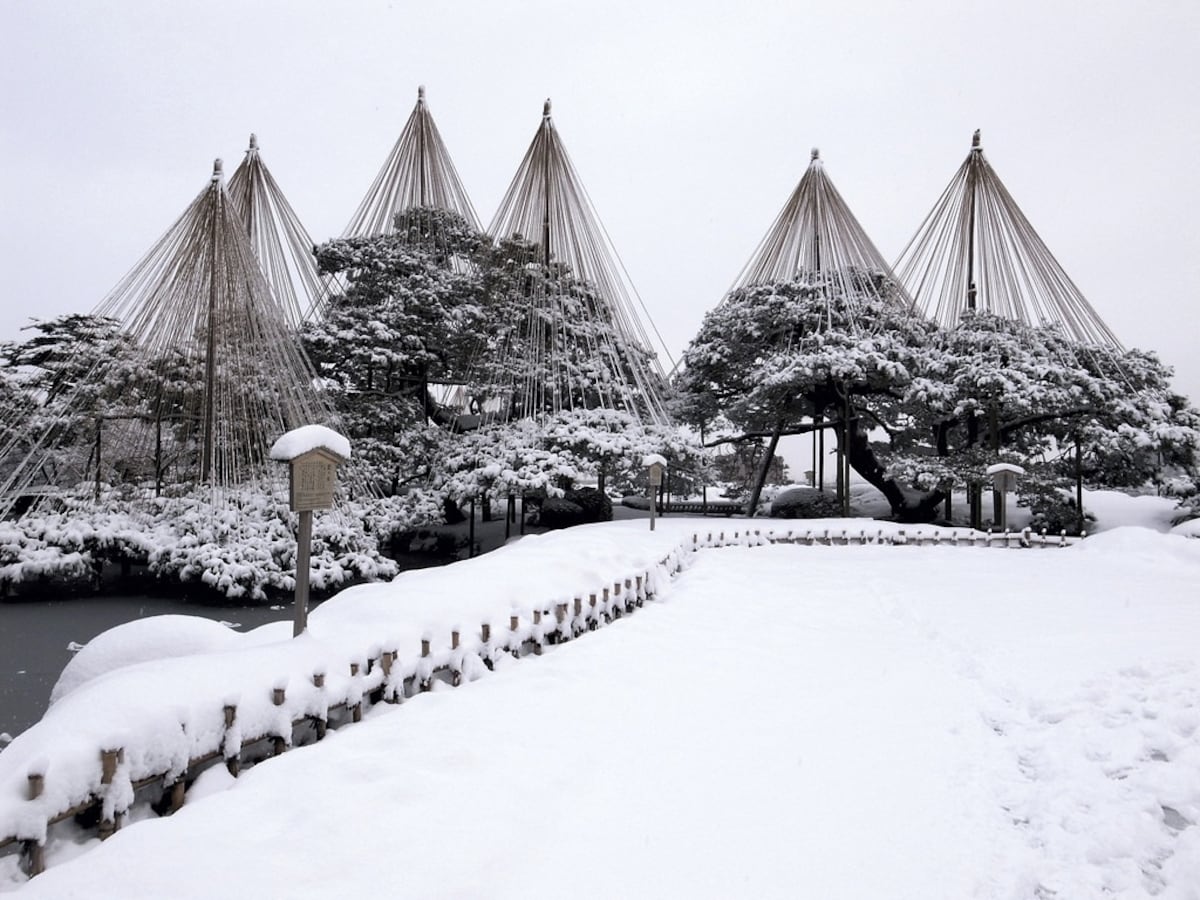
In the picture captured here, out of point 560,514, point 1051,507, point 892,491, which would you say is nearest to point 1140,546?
point 1051,507

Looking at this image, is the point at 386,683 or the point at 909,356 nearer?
the point at 386,683

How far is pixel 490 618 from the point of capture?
16.2 feet

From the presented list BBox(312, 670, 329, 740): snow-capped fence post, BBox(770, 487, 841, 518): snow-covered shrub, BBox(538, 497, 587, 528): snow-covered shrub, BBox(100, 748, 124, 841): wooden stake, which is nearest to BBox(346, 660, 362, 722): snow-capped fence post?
BBox(312, 670, 329, 740): snow-capped fence post

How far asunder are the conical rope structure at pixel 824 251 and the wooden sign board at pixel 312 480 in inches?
624

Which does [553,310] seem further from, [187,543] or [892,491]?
[892,491]

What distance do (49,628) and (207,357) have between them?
159 inches

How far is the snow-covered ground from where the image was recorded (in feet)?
7.45

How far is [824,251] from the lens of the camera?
18516 millimetres

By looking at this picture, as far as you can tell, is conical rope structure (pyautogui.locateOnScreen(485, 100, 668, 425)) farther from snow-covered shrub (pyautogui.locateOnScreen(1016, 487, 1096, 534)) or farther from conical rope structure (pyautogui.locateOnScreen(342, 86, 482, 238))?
snow-covered shrub (pyautogui.locateOnScreen(1016, 487, 1096, 534))

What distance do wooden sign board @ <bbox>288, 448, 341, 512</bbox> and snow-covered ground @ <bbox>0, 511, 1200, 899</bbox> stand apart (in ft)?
2.85

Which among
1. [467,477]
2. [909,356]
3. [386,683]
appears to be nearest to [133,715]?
[386,683]

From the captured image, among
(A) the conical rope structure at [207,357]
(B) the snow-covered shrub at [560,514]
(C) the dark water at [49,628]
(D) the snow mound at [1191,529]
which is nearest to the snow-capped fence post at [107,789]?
(C) the dark water at [49,628]

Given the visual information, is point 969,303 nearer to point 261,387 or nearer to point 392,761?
point 261,387

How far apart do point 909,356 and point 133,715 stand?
58.0 ft
